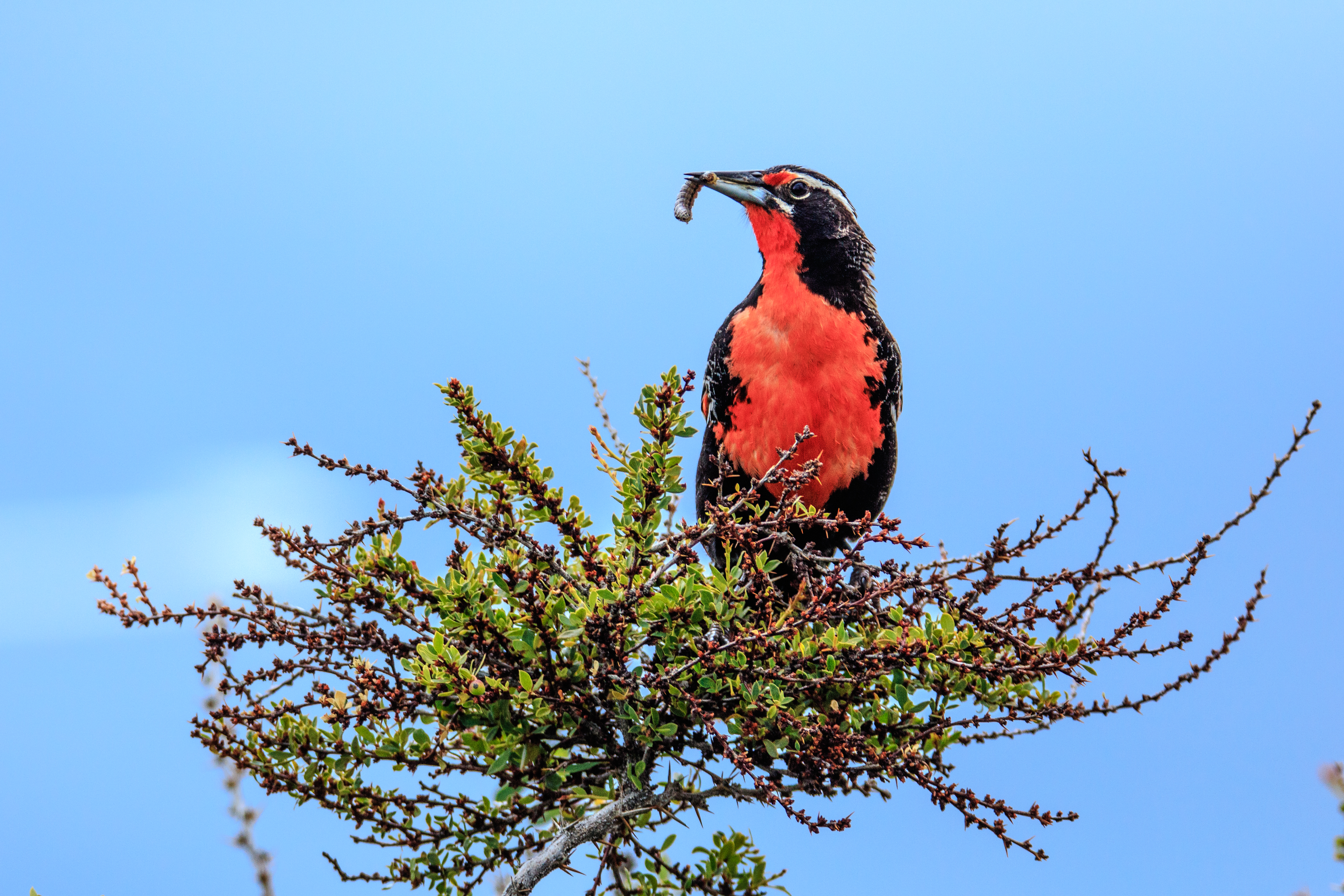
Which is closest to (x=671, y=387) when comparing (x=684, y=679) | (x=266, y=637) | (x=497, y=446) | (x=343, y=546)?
(x=497, y=446)

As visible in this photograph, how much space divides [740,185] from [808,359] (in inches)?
47.6

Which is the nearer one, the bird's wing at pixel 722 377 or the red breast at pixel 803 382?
the red breast at pixel 803 382

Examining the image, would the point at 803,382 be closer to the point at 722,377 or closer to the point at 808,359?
the point at 808,359

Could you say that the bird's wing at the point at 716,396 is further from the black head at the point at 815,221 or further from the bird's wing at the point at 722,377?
the black head at the point at 815,221

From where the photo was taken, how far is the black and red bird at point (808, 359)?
5758 mm

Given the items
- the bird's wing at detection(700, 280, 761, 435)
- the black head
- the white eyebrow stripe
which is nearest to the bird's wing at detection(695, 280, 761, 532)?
the bird's wing at detection(700, 280, 761, 435)

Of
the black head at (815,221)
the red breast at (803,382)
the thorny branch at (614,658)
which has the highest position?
the black head at (815,221)

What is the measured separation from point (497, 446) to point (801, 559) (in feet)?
5.39

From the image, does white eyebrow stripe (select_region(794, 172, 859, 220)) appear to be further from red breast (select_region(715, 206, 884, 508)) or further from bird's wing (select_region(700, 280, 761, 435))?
bird's wing (select_region(700, 280, 761, 435))

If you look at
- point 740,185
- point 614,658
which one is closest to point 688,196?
point 740,185

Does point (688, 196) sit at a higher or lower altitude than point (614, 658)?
higher

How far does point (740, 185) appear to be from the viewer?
6.20m

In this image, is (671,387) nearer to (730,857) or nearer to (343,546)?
(343,546)

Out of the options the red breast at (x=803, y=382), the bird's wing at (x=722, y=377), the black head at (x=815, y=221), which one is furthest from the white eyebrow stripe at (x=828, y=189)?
the bird's wing at (x=722, y=377)
